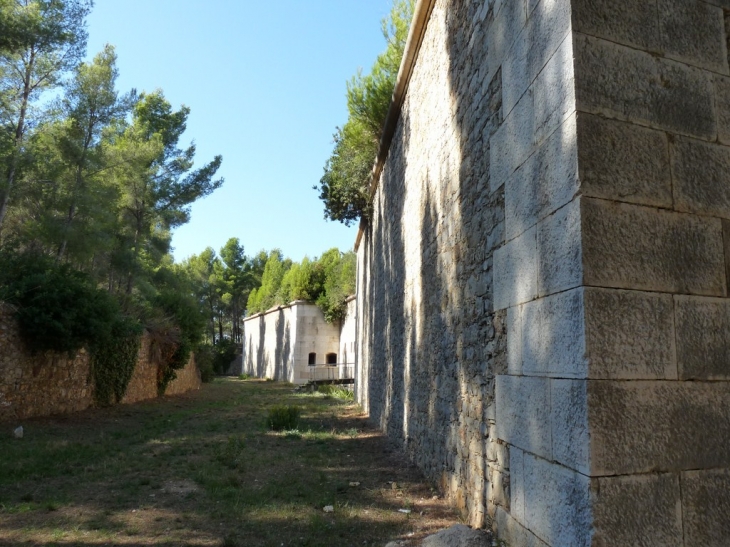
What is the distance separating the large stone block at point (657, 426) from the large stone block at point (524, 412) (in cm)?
39

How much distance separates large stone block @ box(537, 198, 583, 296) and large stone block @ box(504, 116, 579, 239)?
67mm

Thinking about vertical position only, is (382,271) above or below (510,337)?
above

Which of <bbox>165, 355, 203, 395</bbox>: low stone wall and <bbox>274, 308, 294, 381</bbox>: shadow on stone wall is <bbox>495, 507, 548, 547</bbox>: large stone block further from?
<bbox>274, 308, 294, 381</bbox>: shadow on stone wall

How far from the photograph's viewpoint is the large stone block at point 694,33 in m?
2.83

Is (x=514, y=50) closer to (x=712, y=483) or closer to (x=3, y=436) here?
(x=712, y=483)

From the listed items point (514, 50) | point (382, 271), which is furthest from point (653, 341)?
point (382, 271)

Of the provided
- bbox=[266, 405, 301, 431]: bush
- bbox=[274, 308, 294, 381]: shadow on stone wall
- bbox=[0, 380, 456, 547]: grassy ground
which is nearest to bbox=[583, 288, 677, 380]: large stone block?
bbox=[0, 380, 456, 547]: grassy ground

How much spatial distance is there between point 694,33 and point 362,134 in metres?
9.27

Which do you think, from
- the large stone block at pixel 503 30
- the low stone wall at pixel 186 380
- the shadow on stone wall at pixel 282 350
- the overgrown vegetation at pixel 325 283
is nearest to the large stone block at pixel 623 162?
the large stone block at pixel 503 30

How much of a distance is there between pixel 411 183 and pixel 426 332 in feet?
8.14

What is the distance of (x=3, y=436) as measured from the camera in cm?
761

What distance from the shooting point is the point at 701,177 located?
2.71 meters

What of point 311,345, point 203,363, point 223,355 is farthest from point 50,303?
point 223,355

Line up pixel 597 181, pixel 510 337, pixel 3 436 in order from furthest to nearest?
pixel 3 436 → pixel 510 337 → pixel 597 181
